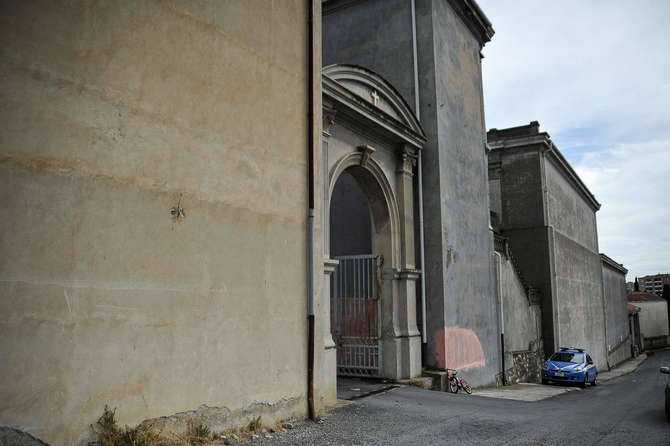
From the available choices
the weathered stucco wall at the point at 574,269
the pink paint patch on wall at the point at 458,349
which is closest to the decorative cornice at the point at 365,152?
the pink paint patch on wall at the point at 458,349

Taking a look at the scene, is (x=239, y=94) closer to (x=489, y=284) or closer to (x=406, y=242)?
(x=406, y=242)

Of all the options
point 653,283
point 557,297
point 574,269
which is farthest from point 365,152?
point 653,283

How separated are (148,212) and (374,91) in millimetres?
7544

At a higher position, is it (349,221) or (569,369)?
(349,221)

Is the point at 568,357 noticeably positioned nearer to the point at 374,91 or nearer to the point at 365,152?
the point at 365,152

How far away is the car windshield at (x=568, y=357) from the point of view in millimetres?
19891

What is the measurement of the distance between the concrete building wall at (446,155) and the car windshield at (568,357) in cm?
552

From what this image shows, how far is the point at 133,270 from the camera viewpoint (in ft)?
17.2

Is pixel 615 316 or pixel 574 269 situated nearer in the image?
pixel 574 269

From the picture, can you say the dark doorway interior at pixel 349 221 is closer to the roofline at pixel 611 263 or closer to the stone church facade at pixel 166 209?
the stone church facade at pixel 166 209

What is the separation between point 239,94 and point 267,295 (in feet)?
8.53

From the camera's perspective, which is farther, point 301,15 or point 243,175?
point 301,15

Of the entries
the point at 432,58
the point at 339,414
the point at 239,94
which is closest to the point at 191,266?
the point at 239,94

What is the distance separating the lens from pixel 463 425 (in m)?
8.02
